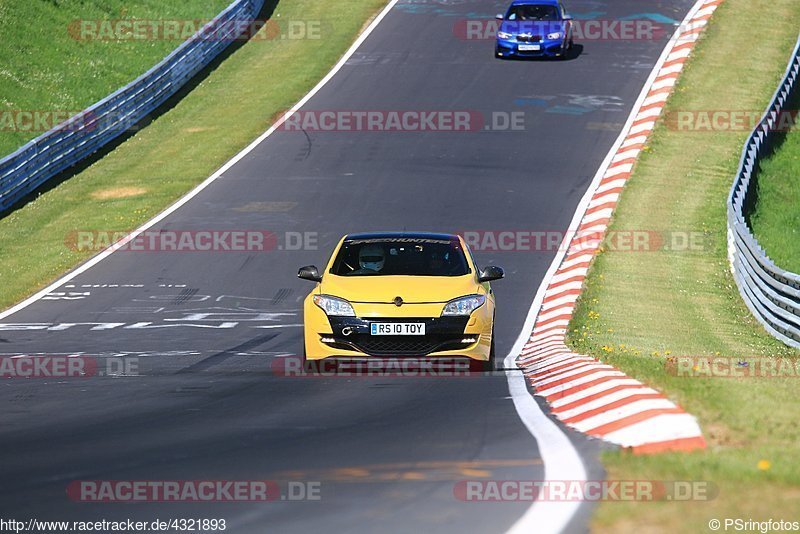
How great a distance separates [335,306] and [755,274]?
9565 mm

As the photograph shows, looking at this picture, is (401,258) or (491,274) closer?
(491,274)

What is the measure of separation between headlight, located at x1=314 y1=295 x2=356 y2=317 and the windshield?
0.83 meters

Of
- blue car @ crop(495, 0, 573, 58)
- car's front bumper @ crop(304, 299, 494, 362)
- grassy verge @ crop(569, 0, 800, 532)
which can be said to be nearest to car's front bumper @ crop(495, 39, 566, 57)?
blue car @ crop(495, 0, 573, 58)

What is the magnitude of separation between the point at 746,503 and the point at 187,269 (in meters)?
17.9

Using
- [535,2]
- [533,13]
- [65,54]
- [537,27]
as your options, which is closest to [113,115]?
[65,54]

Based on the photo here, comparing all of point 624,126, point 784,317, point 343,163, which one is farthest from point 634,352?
point 624,126

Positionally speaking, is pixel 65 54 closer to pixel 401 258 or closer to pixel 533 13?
pixel 533 13

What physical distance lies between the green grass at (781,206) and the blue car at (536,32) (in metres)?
7.20

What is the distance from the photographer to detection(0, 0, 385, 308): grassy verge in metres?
26.2

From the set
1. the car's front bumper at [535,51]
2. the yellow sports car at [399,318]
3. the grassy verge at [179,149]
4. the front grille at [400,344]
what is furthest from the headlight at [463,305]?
the car's front bumper at [535,51]

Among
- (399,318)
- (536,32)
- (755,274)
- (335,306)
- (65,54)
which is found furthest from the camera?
(65,54)

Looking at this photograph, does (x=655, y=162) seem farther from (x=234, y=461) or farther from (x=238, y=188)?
(x=234, y=461)

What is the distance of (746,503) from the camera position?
677 centimetres

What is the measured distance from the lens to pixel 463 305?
13.8m
